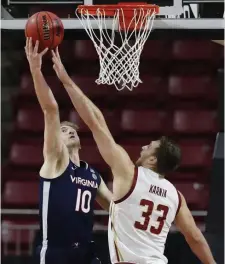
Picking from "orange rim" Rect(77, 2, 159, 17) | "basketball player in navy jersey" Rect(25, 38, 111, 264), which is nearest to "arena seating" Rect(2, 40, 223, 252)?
"orange rim" Rect(77, 2, 159, 17)

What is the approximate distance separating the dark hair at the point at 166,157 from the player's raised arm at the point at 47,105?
0.58 meters

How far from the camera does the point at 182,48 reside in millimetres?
6973

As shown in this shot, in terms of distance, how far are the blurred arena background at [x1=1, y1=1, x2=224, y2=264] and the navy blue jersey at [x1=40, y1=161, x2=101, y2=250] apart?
7.19ft

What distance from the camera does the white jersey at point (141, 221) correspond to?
3.66 m

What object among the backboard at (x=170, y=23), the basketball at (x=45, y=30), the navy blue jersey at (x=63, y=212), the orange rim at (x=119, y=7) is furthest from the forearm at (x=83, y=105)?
the backboard at (x=170, y=23)

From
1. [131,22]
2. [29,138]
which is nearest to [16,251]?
[29,138]

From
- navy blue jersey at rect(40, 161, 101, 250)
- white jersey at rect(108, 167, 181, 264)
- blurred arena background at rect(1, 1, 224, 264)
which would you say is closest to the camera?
white jersey at rect(108, 167, 181, 264)

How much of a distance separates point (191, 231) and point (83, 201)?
66 cm

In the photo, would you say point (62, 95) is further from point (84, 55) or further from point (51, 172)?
point (51, 172)

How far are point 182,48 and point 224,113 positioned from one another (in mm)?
1375

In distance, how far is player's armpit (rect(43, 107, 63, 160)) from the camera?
3873 mm

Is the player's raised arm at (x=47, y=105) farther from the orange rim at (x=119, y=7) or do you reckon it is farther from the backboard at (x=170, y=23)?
the backboard at (x=170, y=23)

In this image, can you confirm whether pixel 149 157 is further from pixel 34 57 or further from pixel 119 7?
pixel 119 7

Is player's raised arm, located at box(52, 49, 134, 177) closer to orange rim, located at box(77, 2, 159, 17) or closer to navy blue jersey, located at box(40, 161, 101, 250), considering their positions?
navy blue jersey, located at box(40, 161, 101, 250)
